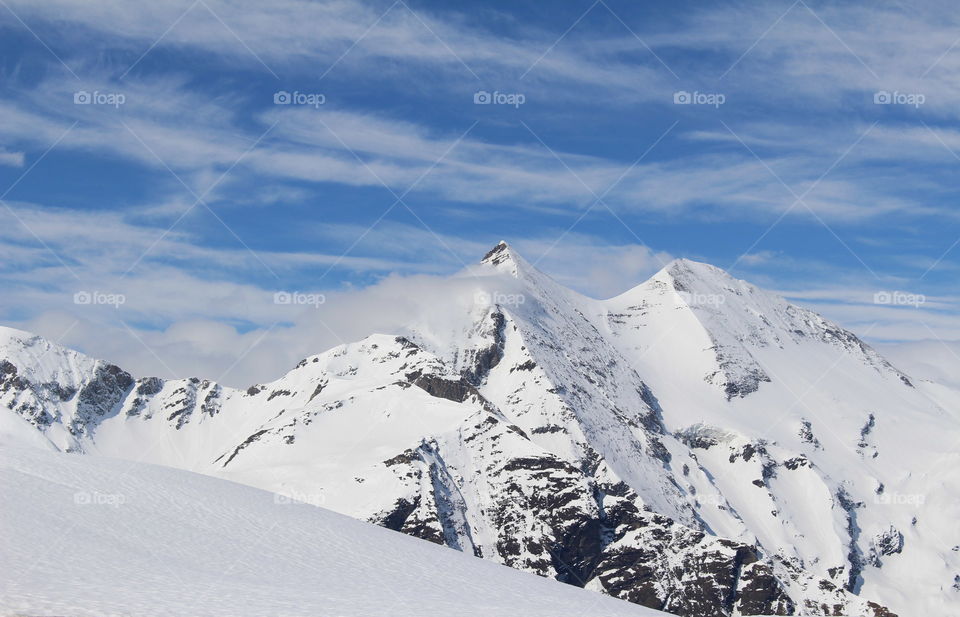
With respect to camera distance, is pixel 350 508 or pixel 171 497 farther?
pixel 350 508

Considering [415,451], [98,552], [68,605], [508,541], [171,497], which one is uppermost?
[415,451]

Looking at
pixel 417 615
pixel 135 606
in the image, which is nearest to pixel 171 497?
pixel 417 615

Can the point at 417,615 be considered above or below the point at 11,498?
below

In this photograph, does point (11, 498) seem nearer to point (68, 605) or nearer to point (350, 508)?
point (68, 605)

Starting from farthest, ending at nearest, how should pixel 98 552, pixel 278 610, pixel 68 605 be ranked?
pixel 98 552 → pixel 278 610 → pixel 68 605

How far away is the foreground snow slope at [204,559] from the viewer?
1097 inches

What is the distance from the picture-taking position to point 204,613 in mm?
27297

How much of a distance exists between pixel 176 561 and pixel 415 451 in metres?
163

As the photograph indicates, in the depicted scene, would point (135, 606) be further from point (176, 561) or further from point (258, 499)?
point (258, 499)

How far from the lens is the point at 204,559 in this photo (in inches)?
1460

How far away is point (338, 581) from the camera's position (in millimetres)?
38625

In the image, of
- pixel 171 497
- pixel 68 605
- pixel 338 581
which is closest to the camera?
pixel 68 605

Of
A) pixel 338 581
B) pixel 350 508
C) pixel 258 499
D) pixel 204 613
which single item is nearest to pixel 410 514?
pixel 350 508

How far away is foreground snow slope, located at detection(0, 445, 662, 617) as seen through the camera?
27859mm
